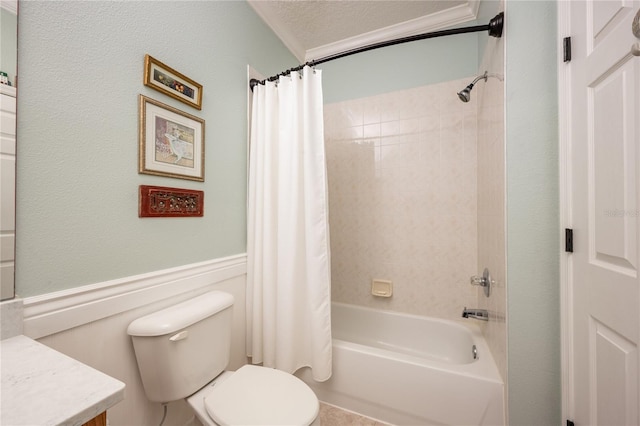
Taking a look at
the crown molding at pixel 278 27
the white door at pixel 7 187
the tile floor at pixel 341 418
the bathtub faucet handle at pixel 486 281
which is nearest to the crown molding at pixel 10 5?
the white door at pixel 7 187

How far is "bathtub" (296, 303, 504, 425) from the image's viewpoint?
122cm

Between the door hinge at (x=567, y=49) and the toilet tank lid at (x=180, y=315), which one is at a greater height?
the door hinge at (x=567, y=49)

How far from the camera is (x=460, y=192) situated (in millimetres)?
1862

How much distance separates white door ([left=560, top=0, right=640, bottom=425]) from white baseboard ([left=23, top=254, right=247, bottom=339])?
1535mm

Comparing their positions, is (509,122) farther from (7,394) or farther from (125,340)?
(125,340)

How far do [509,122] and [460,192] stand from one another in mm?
852

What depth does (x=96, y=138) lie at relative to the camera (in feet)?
3.07

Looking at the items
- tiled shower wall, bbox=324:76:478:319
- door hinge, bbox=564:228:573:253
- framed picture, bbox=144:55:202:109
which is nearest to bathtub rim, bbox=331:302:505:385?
tiled shower wall, bbox=324:76:478:319

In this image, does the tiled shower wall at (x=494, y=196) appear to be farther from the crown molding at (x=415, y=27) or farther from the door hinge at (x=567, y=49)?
the crown molding at (x=415, y=27)

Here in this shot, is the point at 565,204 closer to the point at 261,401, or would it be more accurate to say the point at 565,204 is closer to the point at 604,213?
the point at 604,213

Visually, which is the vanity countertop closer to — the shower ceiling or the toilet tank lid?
the toilet tank lid

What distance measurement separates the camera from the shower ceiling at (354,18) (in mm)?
1736

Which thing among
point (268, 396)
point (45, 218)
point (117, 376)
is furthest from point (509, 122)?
→ point (117, 376)

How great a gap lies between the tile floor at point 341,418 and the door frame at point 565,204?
2.89 feet
